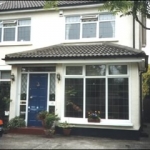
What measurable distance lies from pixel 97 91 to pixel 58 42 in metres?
4.02

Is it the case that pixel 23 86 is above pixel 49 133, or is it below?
above

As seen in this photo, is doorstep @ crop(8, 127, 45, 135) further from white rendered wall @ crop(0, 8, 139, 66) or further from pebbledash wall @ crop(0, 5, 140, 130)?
white rendered wall @ crop(0, 8, 139, 66)

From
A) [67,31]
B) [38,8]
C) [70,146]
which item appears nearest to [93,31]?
[67,31]

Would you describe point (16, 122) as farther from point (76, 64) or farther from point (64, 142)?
point (76, 64)

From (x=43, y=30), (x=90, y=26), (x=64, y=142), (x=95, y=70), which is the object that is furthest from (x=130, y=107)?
(x=43, y=30)

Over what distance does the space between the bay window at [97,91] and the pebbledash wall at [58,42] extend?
251mm

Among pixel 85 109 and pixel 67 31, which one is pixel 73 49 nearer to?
pixel 67 31

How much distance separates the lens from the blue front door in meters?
12.4

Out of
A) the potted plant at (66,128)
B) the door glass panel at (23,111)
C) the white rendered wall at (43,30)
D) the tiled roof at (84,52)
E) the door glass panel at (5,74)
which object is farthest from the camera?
the door glass panel at (5,74)

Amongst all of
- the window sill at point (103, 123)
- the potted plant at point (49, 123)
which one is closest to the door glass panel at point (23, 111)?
the potted plant at point (49, 123)

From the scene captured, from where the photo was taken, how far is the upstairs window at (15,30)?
14.6 metres

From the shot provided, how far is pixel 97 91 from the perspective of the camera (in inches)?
456

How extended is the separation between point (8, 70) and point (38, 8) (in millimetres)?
3988

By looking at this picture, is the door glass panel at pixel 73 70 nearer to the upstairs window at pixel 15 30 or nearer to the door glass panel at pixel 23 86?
the door glass panel at pixel 23 86
